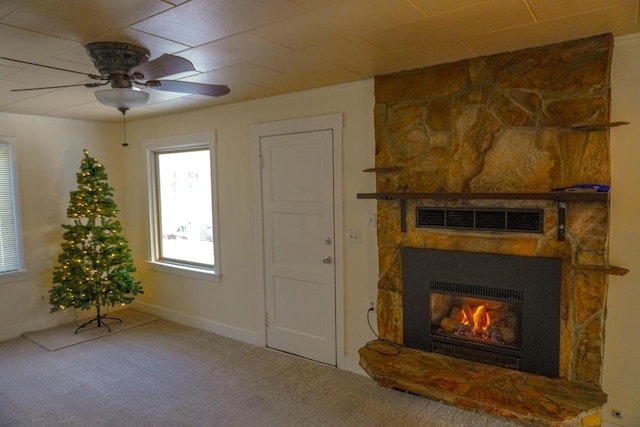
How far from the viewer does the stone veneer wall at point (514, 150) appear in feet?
7.89

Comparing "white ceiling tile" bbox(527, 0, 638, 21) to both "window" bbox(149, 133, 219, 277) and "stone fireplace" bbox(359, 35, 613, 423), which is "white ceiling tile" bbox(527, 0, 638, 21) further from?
"window" bbox(149, 133, 219, 277)

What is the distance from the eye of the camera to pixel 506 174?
2.67 meters

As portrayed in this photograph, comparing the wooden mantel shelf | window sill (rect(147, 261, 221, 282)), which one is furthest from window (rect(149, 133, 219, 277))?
the wooden mantel shelf

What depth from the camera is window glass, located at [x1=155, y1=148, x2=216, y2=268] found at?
4582 mm

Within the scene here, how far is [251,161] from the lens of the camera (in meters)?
Result: 4.04

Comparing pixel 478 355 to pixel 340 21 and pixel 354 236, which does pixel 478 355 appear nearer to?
pixel 354 236

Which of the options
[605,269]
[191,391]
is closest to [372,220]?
[605,269]

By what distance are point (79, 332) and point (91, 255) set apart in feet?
2.88

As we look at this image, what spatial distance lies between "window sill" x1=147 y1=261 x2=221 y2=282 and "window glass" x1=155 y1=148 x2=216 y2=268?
0.10 m

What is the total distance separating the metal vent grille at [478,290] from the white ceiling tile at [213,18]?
2079 millimetres

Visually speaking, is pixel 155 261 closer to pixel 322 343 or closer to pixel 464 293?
pixel 322 343

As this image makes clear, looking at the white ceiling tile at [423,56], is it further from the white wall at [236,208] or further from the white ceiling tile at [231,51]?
the white ceiling tile at [231,51]

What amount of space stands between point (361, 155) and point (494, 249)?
49.9 inches

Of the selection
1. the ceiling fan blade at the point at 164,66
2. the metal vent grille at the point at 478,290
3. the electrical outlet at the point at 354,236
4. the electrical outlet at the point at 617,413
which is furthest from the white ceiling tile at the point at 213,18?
the electrical outlet at the point at 617,413
